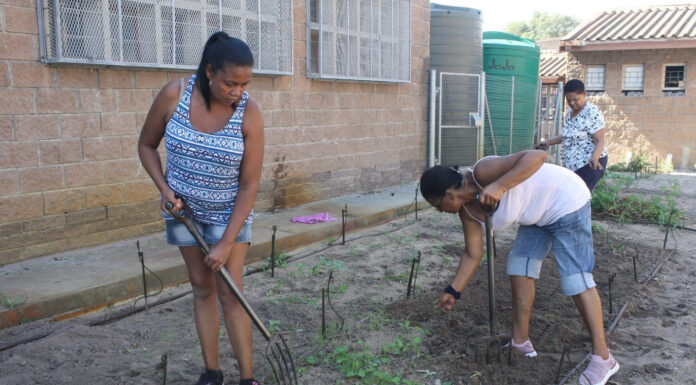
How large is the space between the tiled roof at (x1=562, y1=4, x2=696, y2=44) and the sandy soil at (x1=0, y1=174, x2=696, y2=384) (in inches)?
416

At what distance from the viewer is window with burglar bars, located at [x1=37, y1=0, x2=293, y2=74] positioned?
4.85 metres

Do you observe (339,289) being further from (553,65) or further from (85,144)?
(553,65)

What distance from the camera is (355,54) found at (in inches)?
Result: 329

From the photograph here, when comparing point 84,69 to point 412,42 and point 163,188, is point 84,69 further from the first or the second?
point 412,42

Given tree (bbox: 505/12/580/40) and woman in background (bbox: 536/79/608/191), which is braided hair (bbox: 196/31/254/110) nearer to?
woman in background (bbox: 536/79/608/191)

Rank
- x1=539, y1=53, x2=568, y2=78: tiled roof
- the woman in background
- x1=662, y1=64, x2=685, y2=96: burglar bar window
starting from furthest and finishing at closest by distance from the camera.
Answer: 1. x1=539, y1=53, x2=568, y2=78: tiled roof
2. x1=662, y1=64, x2=685, y2=96: burglar bar window
3. the woman in background

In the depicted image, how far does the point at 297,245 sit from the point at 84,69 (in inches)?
99.7

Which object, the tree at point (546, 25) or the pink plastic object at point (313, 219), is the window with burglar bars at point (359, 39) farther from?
the tree at point (546, 25)

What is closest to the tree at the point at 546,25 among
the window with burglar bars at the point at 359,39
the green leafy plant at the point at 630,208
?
the window with burglar bars at the point at 359,39

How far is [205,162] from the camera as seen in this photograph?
2594 millimetres

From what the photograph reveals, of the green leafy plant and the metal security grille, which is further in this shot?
the metal security grille

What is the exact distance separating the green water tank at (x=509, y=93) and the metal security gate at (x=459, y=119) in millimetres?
525

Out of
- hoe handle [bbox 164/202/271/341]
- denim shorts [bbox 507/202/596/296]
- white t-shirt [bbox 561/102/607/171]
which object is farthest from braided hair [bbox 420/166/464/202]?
white t-shirt [bbox 561/102/607/171]

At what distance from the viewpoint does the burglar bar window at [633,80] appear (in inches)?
592
